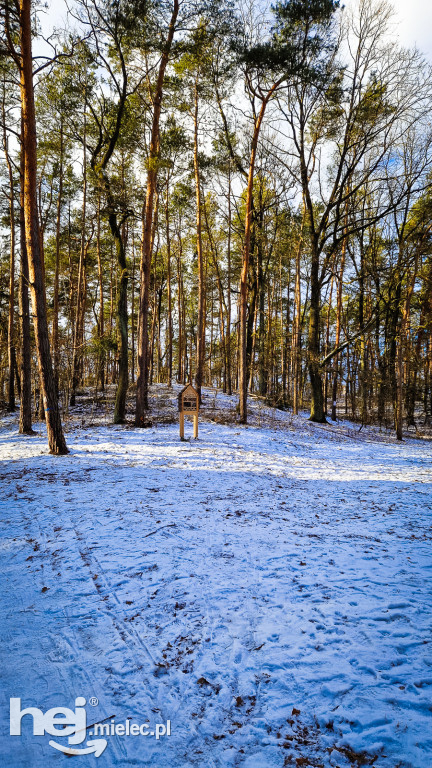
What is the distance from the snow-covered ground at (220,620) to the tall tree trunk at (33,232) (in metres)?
1.89

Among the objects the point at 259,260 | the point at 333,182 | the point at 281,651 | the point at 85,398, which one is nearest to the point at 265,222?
the point at 259,260

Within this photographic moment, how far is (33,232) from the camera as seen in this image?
7.70m

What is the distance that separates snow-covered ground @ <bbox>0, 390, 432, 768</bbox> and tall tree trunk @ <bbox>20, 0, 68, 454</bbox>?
189 centimetres

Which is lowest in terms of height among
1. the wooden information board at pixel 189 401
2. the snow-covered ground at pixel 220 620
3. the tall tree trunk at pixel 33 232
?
the snow-covered ground at pixel 220 620

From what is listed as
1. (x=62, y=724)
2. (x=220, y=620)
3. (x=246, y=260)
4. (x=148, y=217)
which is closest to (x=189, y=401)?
(x=246, y=260)

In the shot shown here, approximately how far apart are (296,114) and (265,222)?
4681 millimetres

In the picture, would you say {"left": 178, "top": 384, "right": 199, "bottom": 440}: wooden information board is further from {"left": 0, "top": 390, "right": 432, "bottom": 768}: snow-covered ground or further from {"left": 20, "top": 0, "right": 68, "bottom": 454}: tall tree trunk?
{"left": 0, "top": 390, "right": 432, "bottom": 768}: snow-covered ground

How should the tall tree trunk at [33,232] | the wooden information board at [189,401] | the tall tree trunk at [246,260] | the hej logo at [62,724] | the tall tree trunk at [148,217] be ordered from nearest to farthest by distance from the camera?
the hej logo at [62,724]
the tall tree trunk at [33,232]
the tall tree trunk at [148,217]
the wooden information board at [189,401]
the tall tree trunk at [246,260]

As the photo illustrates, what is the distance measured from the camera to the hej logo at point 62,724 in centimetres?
194

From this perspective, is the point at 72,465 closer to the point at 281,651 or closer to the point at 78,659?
the point at 78,659

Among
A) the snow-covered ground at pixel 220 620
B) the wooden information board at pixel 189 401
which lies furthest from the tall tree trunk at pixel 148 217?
the snow-covered ground at pixel 220 620

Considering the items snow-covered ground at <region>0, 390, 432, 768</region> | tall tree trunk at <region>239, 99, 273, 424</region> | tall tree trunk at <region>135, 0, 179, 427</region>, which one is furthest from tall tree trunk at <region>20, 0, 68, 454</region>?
tall tree trunk at <region>239, 99, 273, 424</region>

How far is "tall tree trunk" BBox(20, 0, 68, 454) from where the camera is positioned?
24.0ft

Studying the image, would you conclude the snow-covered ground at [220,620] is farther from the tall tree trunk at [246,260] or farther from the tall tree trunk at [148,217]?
the tall tree trunk at [246,260]
